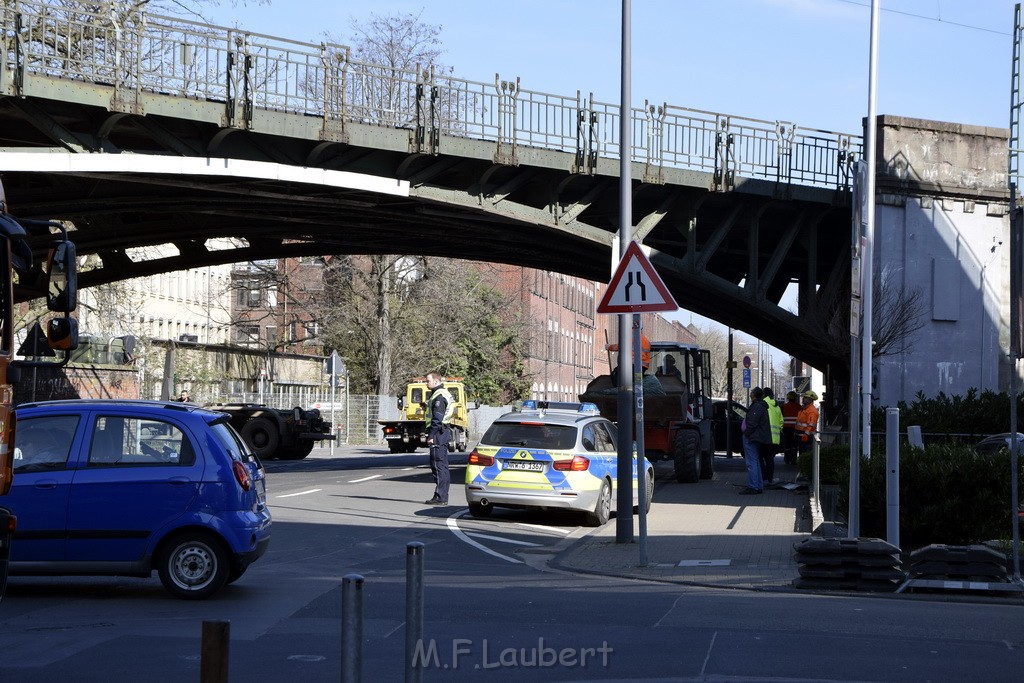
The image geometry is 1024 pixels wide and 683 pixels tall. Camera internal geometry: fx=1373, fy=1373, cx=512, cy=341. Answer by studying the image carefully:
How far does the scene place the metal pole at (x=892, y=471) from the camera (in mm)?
12578

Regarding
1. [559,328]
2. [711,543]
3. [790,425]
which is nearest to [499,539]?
[711,543]

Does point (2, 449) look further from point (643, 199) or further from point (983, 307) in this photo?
point (983, 307)

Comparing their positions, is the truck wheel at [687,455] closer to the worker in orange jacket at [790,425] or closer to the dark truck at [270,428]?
the worker in orange jacket at [790,425]

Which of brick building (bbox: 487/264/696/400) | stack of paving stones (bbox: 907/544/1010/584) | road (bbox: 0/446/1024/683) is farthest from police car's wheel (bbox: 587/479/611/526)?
brick building (bbox: 487/264/696/400)

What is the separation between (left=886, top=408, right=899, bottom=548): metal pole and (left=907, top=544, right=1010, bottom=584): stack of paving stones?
67 centimetres

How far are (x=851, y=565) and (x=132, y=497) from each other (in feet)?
20.0

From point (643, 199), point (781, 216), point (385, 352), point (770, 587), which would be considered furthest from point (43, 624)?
point (385, 352)

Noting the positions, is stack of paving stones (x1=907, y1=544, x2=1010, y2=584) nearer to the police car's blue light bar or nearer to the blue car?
the blue car

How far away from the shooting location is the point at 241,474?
35.3ft

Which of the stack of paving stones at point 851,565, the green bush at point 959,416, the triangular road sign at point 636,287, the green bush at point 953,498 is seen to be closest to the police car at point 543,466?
the triangular road sign at point 636,287

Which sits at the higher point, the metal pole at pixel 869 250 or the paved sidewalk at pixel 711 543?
the metal pole at pixel 869 250

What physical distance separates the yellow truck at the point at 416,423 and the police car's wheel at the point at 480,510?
72.6ft

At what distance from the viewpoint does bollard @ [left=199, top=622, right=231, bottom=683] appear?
4016 mm

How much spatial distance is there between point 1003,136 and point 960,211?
2.15 m
